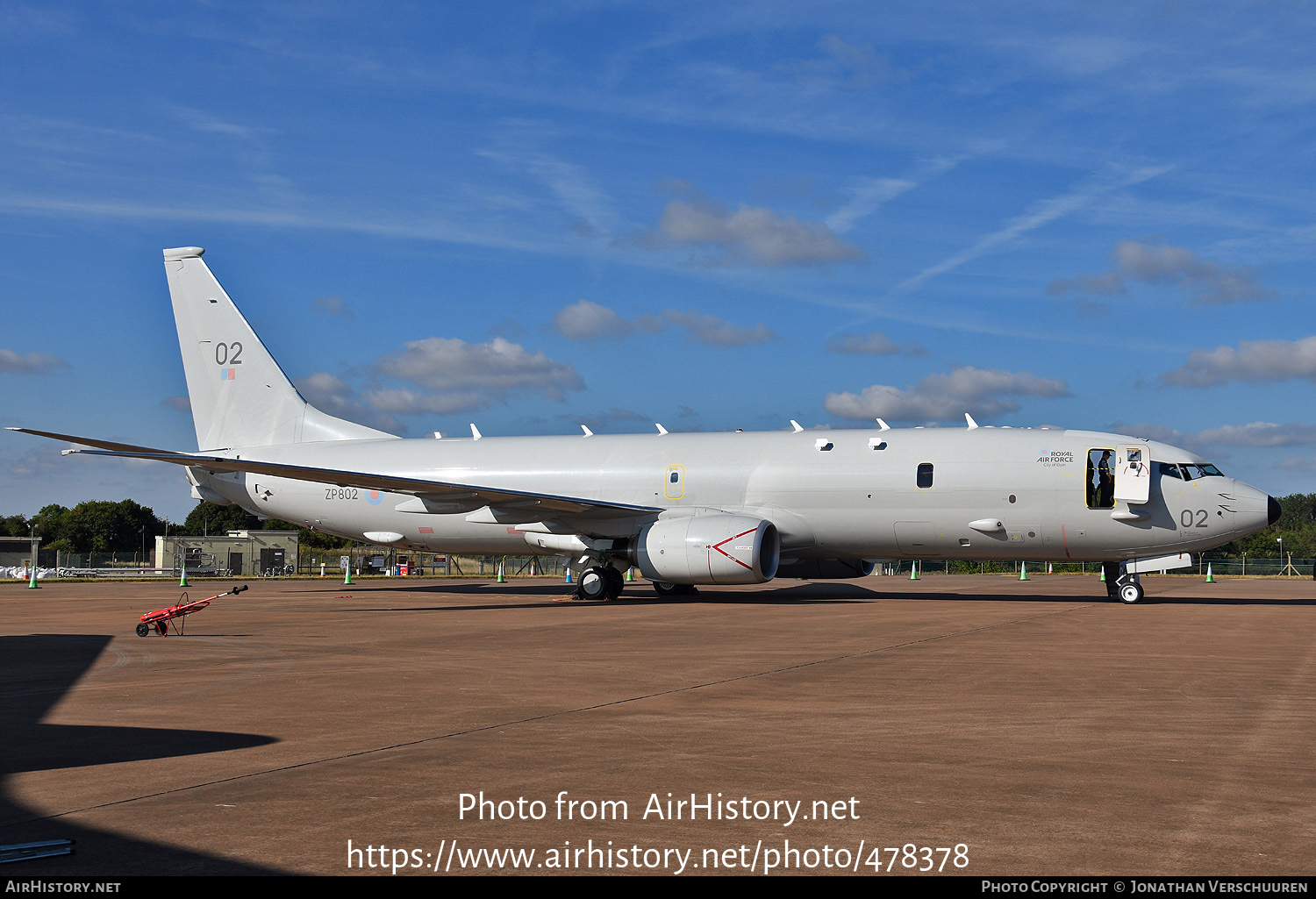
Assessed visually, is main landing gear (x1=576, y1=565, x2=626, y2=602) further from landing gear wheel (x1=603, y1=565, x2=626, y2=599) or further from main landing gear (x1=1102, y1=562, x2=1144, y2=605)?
main landing gear (x1=1102, y1=562, x2=1144, y2=605)

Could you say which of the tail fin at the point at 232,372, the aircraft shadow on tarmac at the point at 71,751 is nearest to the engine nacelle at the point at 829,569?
the tail fin at the point at 232,372

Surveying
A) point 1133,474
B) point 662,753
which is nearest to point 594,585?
point 1133,474

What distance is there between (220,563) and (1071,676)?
62312 millimetres

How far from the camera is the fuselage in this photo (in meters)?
23.1

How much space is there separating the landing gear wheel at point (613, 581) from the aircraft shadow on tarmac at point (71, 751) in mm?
13755

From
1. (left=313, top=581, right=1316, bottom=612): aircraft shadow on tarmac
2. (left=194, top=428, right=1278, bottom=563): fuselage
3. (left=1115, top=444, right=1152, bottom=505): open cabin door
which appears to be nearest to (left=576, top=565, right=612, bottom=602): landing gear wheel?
(left=313, top=581, right=1316, bottom=612): aircraft shadow on tarmac

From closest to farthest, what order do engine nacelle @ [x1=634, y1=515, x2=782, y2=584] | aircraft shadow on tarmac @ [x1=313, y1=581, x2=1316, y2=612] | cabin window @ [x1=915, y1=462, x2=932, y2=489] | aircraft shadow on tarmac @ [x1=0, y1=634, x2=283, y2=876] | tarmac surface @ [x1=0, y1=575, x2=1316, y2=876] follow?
1. aircraft shadow on tarmac @ [x1=0, y1=634, x2=283, y2=876]
2. tarmac surface @ [x1=0, y1=575, x2=1316, y2=876]
3. engine nacelle @ [x1=634, y1=515, x2=782, y2=584]
4. cabin window @ [x1=915, y1=462, x2=932, y2=489]
5. aircraft shadow on tarmac @ [x1=313, y1=581, x2=1316, y2=612]

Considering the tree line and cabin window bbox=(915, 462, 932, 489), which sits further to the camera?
the tree line

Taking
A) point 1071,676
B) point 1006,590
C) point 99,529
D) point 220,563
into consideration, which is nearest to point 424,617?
point 1071,676

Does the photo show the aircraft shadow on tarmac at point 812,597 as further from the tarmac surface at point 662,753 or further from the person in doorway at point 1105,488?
the tarmac surface at point 662,753

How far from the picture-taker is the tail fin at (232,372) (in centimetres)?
3250

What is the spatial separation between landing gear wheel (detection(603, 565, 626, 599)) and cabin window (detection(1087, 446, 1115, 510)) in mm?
10609

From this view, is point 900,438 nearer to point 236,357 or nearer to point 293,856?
point 236,357

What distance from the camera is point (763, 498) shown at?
1019 inches
